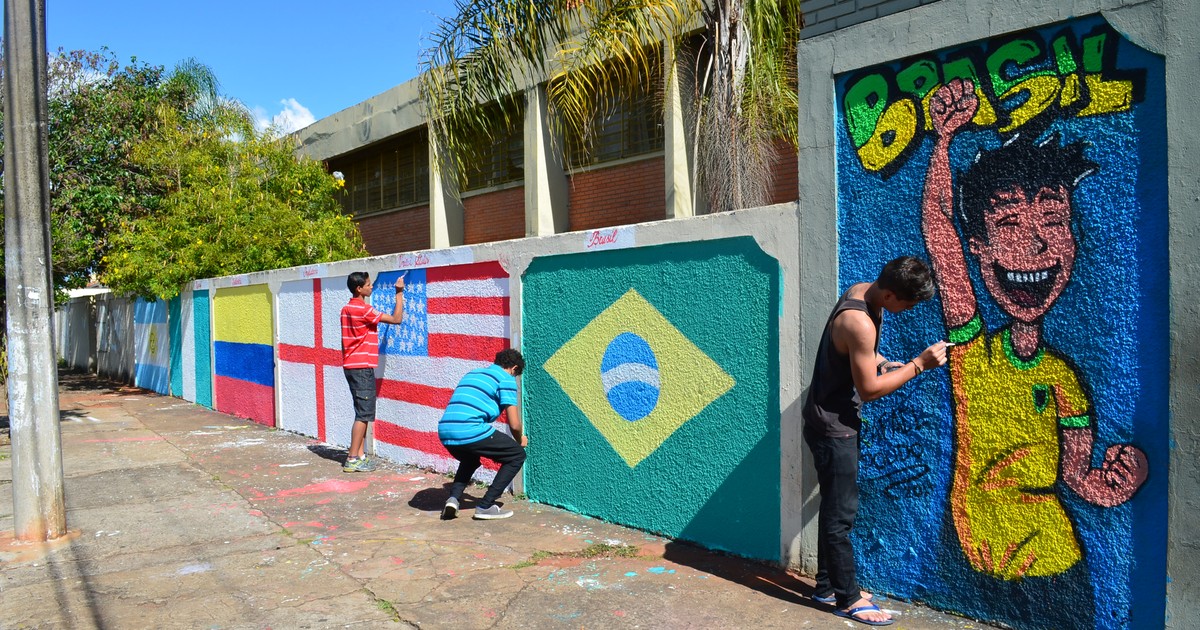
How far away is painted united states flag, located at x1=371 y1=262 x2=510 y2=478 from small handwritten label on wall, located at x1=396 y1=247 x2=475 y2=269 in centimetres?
5

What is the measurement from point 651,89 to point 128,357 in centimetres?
1393

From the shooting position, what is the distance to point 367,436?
29.1ft

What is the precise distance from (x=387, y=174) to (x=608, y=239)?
1135 cm

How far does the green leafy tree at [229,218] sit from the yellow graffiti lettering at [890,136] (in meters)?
11.3

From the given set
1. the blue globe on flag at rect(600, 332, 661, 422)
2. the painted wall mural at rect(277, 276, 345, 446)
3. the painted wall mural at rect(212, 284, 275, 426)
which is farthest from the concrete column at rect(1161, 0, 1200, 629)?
the painted wall mural at rect(212, 284, 275, 426)

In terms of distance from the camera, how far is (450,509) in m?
6.18

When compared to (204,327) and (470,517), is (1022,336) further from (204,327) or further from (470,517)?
(204,327)

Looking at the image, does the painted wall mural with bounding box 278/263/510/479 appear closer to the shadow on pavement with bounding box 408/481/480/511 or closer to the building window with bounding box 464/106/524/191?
the shadow on pavement with bounding box 408/481/480/511

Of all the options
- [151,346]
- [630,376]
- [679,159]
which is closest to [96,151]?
[151,346]

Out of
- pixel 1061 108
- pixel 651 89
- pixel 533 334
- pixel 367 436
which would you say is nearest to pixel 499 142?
pixel 651 89

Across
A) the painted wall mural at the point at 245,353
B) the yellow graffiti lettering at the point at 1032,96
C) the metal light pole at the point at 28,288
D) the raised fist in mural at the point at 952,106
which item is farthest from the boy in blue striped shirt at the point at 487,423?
the painted wall mural at the point at 245,353

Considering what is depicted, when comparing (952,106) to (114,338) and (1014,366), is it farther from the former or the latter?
(114,338)

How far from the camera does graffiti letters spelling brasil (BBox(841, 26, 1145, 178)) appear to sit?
3648mm

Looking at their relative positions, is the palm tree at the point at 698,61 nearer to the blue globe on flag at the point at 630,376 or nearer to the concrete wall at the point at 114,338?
the blue globe on flag at the point at 630,376
